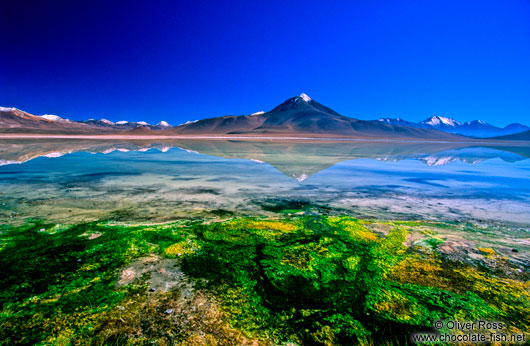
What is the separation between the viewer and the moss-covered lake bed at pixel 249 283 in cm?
186

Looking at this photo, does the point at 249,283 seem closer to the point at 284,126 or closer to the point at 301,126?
the point at 284,126

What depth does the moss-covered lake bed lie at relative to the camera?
1856mm

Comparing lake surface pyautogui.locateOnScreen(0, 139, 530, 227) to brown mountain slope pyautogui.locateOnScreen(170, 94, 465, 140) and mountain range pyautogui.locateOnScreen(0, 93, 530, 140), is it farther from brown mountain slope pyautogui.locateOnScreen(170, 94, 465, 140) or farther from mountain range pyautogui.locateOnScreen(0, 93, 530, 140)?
mountain range pyautogui.locateOnScreen(0, 93, 530, 140)

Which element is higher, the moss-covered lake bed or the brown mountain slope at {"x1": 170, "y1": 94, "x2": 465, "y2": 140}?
the brown mountain slope at {"x1": 170, "y1": 94, "x2": 465, "y2": 140}

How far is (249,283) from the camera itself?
2455mm

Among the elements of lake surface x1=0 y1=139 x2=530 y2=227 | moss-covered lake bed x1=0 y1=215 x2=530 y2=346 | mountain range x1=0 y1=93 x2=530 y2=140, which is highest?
mountain range x1=0 y1=93 x2=530 y2=140

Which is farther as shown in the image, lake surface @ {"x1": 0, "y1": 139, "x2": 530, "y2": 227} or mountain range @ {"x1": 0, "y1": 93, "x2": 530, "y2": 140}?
mountain range @ {"x1": 0, "y1": 93, "x2": 530, "y2": 140}

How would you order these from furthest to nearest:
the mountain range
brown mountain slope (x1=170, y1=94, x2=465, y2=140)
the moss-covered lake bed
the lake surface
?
brown mountain slope (x1=170, y1=94, x2=465, y2=140) < the mountain range < the lake surface < the moss-covered lake bed

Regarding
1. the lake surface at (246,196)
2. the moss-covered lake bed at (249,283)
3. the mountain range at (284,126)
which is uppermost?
the mountain range at (284,126)

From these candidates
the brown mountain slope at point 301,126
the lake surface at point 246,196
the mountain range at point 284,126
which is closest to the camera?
the lake surface at point 246,196

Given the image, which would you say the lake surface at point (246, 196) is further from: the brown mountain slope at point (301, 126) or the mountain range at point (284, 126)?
the mountain range at point (284, 126)

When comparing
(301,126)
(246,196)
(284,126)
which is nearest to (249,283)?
(246,196)

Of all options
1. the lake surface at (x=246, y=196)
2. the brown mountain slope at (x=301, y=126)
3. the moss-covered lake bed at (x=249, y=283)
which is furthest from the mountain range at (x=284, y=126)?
the moss-covered lake bed at (x=249, y=283)

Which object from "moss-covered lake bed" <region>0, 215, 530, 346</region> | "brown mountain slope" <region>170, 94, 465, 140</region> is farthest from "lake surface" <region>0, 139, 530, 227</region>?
"brown mountain slope" <region>170, 94, 465, 140</region>
